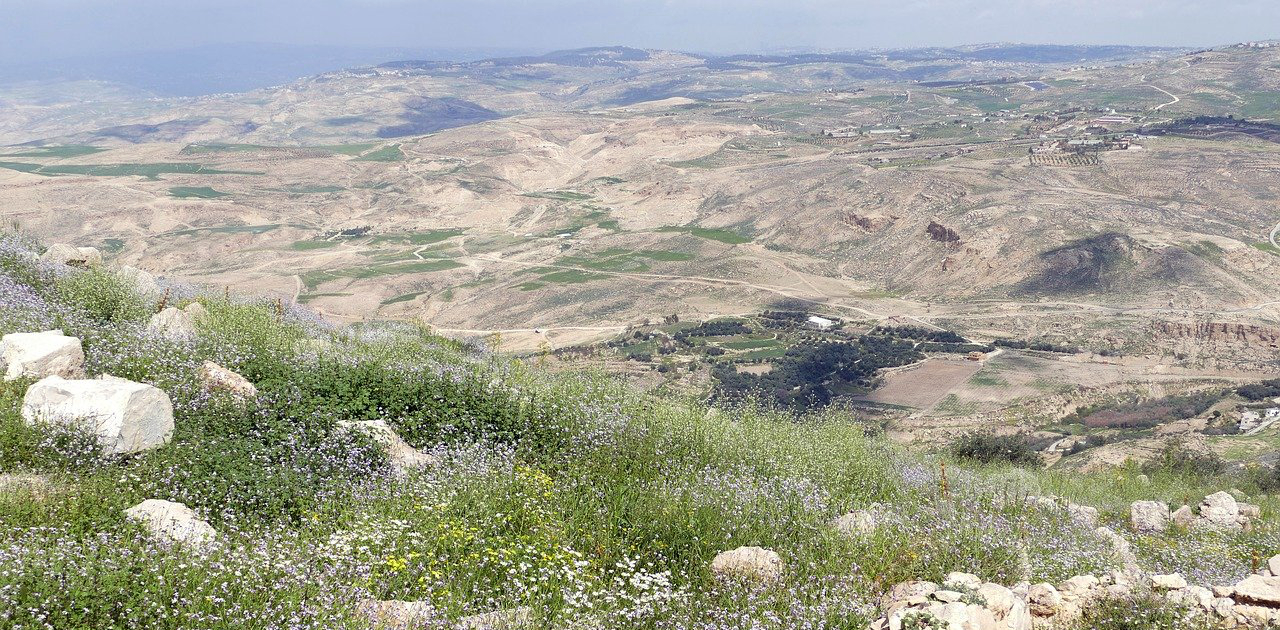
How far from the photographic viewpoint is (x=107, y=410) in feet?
25.1

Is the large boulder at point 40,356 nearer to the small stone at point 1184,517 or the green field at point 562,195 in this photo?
the small stone at point 1184,517

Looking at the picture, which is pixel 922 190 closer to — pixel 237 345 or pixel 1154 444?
pixel 1154 444

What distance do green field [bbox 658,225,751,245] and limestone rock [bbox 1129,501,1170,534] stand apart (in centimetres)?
8814

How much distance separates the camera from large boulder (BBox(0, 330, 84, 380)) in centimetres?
870

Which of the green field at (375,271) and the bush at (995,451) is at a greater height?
the bush at (995,451)

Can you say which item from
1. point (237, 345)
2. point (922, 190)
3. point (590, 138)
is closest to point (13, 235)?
point (237, 345)

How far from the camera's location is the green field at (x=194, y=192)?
421ft

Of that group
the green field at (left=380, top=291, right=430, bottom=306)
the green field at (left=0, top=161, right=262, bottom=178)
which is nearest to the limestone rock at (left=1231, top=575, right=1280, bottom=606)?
the green field at (left=380, top=291, right=430, bottom=306)

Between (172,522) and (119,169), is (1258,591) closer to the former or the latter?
(172,522)

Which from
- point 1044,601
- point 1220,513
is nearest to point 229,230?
point 1220,513

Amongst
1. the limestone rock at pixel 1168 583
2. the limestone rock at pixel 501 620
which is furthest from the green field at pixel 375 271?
the limestone rock at pixel 1168 583

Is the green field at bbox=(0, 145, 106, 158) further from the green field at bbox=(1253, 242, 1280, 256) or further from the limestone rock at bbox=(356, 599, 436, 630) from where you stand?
the limestone rock at bbox=(356, 599, 436, 630)

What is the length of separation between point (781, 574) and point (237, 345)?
788 cm

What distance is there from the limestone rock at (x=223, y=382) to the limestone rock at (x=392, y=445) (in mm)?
1312
